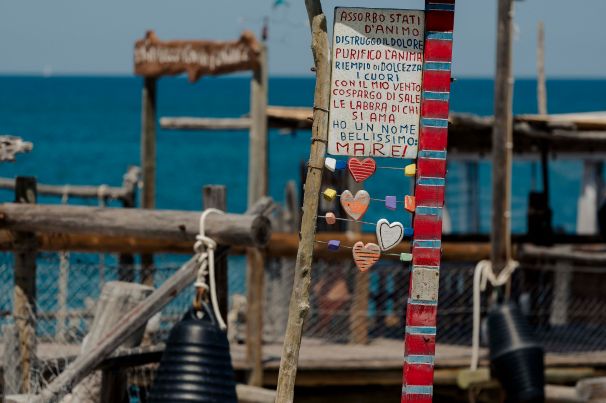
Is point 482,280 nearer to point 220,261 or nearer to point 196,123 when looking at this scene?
point 196,123

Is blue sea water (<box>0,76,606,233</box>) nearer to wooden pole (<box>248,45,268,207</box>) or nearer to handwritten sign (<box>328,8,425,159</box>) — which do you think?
wooden pole (<box>248,45,268,207</box>)

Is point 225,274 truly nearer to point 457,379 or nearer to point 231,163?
point 457,379

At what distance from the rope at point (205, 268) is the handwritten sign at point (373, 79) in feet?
8.45

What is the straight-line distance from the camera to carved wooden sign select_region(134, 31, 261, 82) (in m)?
11.8

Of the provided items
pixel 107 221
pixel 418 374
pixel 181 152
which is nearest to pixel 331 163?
pixel 418 374

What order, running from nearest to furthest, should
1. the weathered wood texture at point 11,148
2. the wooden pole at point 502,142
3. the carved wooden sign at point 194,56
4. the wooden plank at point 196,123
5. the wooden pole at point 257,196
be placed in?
the weathered wood texture at point 11,148, the wooden pole at point 257,196, the carved wooden sign at point 194,56, the wooden pole at point 502,142, the wooden plank at point 196,123

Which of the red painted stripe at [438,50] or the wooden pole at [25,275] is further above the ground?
the red painted stripe at [438,50]

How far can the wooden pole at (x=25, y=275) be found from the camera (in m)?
8.77

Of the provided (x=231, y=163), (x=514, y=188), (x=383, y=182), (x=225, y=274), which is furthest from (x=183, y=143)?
(x=225, y=274)

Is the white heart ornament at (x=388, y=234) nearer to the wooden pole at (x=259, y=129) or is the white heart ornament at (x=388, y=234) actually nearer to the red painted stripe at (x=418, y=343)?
the red painted stripe at (x=418, y=343)

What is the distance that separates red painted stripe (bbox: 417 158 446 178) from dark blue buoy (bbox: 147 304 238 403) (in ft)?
8.05

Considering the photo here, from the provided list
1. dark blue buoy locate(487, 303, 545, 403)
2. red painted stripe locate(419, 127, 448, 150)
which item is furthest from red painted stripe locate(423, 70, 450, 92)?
dark blue buoy locate(487, 303, 545, 403)

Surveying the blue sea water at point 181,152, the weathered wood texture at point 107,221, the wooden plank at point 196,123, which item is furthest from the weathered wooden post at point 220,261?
the blue sea water at point 181,152

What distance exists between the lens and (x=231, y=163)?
83.9 metres
